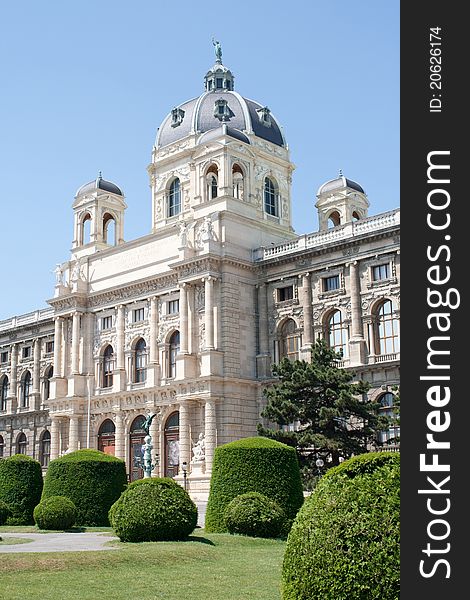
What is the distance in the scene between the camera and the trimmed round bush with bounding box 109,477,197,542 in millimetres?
22531

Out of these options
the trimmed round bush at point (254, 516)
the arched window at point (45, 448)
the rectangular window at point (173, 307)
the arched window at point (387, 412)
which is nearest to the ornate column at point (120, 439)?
the rectangular window at point (173, 307)

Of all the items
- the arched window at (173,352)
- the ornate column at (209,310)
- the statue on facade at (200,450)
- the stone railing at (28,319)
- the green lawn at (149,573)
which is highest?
the stone railing at (28,319)

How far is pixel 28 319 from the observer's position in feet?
229

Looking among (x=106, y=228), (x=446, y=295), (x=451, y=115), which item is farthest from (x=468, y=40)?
(x=106, y=228)

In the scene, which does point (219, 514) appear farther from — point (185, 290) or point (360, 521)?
point (185, 290)

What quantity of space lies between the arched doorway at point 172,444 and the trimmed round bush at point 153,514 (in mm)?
26824

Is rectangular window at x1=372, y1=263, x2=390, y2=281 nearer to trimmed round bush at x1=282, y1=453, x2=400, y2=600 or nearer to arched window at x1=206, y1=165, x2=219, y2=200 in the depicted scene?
arched window at x1=206, y1=165, x2=219, y2=200

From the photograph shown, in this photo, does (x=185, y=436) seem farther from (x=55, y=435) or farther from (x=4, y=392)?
(x=4, y=392)

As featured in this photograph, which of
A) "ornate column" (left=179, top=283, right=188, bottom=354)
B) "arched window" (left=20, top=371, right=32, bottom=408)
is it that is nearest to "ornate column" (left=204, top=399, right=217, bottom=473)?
"ornate column" (left=179, top=283, right=188, bottom=354)

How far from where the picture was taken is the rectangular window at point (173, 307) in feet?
171

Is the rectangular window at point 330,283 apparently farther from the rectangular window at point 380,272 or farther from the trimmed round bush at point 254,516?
the trimmed round bush at point 254,516

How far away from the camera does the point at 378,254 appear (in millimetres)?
44469

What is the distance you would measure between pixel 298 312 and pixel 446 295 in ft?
139

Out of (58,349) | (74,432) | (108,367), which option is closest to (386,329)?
(108,367)
